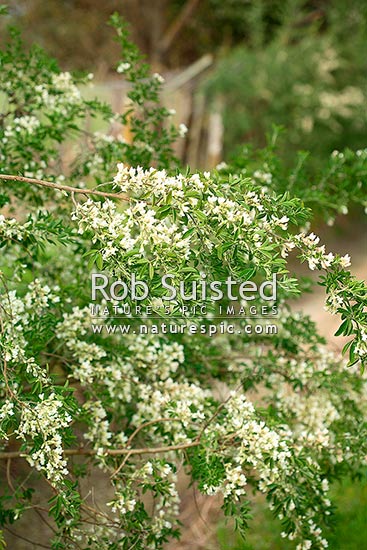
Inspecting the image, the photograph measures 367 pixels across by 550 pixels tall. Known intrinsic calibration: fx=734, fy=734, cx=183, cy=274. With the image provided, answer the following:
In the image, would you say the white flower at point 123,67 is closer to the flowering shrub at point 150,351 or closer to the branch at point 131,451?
the flowering shrub at point 150,351

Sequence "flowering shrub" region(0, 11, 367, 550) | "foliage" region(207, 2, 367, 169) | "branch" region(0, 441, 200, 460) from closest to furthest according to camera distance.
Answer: "flowering shrub" region(0, 11, 367, 550)
"branch" region(0, 441, 200, 460)
"foliage" region(207, 2, 367, 169)

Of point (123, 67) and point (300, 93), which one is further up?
point (300, 93)

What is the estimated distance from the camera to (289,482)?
2154 millimetres

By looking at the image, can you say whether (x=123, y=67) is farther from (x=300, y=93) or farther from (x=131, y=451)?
(x=300, y=93)

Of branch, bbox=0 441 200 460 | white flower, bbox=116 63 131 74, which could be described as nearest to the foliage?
white flower, bbox=116 63 131 74

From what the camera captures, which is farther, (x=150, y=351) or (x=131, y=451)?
(x=150, y=351)

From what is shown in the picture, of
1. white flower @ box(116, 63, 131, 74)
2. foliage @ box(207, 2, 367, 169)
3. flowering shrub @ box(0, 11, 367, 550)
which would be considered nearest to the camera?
flowering shrub @ box(0, 11, 367, 550)

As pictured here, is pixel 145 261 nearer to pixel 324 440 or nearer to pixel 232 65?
pixel 324 440

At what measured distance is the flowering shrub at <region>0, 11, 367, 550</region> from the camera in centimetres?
177

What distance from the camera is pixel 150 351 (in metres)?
2.47

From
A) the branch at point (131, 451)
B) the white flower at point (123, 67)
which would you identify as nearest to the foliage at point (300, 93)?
the white flower at point (123, 67)

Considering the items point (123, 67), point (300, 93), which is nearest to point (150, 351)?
point (123, 67)

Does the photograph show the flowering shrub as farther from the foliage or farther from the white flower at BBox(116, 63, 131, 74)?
the foliage

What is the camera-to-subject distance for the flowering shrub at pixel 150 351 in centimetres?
177
